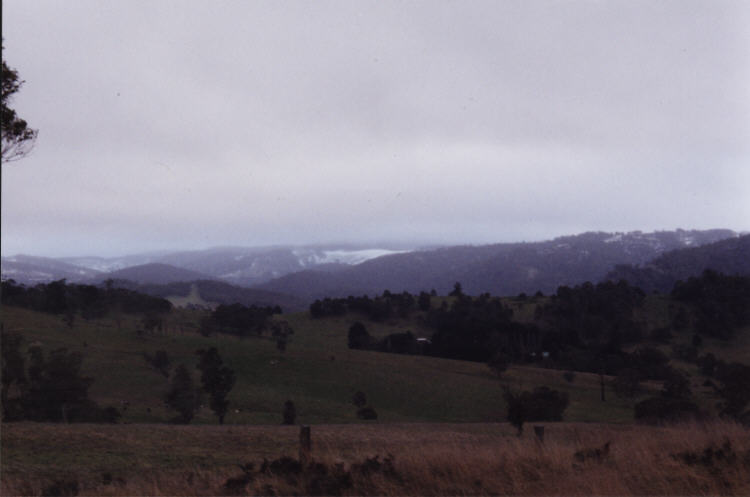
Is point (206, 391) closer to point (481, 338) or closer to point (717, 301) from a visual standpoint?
point (481, 338)

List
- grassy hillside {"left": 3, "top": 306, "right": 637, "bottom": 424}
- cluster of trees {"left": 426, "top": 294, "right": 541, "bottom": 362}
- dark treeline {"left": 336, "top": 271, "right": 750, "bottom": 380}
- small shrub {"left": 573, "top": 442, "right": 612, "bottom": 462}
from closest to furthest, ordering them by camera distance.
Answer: small shrub {"left": 573, "top": 442, "right": 612, "bottom": 462} < grassy hillside {"left": 3, "top": 306, "right": 637, "bottom": 424} < dark treeline {"left": 336, "top": 271, "right": 750, "bottom": 380} < cluster of trees {"left": 426, "top": 294, "right": 541, "bottom": 362}

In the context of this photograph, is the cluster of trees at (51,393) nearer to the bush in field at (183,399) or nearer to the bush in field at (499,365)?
the bush in field at (183,399)

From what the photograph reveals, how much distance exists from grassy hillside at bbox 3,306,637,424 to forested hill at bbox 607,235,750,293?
3727 inches

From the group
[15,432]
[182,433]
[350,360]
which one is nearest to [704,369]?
[350,360]

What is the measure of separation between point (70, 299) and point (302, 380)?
1503 inches

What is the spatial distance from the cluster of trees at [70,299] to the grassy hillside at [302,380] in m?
2.28

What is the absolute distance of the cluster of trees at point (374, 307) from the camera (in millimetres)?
99875

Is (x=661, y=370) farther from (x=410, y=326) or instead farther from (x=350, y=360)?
(x=410, y=326)

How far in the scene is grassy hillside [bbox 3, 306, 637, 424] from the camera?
42.0 metres

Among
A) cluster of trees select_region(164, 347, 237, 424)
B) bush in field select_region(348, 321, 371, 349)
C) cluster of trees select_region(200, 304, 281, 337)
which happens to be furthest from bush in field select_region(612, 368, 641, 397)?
cluster of trees select_region(200, 304, 281, 337)

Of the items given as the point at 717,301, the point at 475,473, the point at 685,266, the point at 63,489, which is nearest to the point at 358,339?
the point at 717,301

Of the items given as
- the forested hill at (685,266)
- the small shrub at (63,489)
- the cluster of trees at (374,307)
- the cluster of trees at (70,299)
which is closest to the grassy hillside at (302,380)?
the cluster of trees at (70,299)

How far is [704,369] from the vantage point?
6259 cm

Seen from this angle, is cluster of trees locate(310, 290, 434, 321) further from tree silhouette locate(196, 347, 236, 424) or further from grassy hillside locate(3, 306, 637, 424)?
tree silhouette locate(196, 347, 236, 424)
